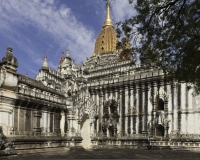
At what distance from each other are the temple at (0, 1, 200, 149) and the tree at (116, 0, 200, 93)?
369 centimetres

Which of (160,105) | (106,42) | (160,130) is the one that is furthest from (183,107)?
(106,42)

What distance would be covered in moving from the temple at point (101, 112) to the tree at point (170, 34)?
369 centimetres

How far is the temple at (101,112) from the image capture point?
21.0m

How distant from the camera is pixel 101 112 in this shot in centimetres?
4019

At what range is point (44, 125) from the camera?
82.0ft

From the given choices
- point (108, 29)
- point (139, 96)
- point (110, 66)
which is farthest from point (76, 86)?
point (108, 29)

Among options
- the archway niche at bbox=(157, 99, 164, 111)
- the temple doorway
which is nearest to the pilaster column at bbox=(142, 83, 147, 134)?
the archway niche at bbox=(157, 99, 164, 111)

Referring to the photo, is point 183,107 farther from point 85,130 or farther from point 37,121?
point 37,121

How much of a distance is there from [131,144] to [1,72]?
20.9 meters

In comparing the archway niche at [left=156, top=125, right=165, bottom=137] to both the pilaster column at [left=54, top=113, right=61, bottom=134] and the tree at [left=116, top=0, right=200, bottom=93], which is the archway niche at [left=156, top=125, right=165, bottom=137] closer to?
the pilaster column at [left=54, top=113, right=61, bottom=134]

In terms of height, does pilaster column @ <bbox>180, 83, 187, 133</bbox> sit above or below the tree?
below

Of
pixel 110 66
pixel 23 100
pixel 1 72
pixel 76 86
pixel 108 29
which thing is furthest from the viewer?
pixel 108 29

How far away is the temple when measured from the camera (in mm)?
21047

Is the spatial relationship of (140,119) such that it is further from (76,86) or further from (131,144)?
(76,86)
